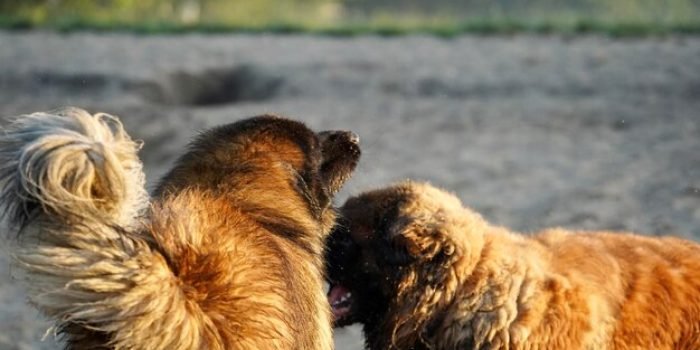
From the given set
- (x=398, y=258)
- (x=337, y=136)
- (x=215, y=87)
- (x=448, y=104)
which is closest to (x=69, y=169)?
(x=337, y=136)

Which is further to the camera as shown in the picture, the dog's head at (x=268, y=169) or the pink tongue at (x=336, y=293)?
the pink tongue at (x=336, y=293)

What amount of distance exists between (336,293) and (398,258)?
1.31 ft

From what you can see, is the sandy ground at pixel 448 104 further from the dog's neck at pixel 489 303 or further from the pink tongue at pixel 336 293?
the dog's neck at pixel 489 303

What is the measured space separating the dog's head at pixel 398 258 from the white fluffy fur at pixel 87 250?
133 cm

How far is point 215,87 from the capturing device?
611 inches

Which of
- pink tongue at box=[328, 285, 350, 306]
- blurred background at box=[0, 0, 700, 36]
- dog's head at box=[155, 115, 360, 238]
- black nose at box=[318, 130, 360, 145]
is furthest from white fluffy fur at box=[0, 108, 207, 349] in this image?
blurred background at box=[0, 0, 700, 36]

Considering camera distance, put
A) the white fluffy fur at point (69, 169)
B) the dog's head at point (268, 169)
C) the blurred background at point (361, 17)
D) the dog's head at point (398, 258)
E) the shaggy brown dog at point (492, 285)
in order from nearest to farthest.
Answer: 1. the white fluffy fur at point (69, 169)
2. the dog's head at point (268, 169)
3. the shaggy brown dog at point (492, 285)
4. the dog's head at point (398, 258)
5. the blurred background at point (361, 17)

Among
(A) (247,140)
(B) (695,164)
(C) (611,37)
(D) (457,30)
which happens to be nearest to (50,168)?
(A) (247,140)

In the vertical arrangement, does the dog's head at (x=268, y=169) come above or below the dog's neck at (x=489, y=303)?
above

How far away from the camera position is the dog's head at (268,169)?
3709mm

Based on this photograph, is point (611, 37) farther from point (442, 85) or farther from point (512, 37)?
point (442, 85)

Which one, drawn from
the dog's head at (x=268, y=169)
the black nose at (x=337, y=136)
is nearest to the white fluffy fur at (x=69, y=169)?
the dog's head at (x=268, y=169)

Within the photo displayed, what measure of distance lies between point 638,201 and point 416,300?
5.09 metres

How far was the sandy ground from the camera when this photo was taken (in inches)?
358
